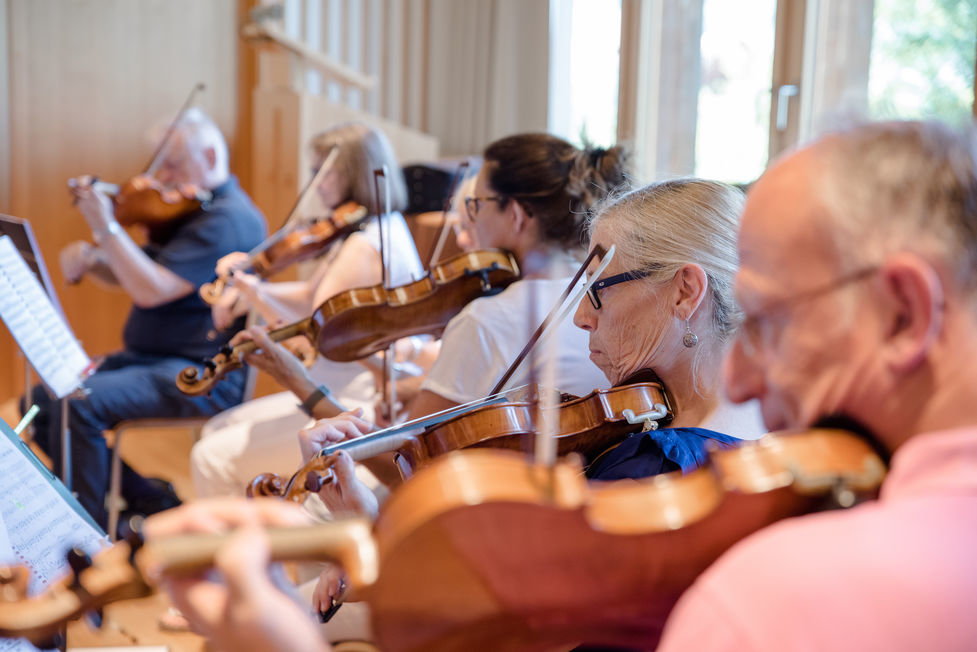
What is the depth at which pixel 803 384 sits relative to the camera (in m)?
0.72

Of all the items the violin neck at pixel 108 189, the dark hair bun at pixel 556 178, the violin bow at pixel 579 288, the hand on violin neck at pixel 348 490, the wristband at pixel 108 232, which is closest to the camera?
the hand on violin neck at pixel 348 490

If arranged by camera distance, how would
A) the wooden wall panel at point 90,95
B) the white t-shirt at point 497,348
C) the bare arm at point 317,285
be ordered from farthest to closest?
the wooden wall panel at point 90,95
the bare arm at point 317,285
the white t-shirt at point 497,348

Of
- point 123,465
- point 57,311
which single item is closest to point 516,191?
point 57,311

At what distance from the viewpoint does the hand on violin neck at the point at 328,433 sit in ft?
5.03

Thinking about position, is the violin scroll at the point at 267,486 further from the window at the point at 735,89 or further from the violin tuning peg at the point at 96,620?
the window at the point at 735,89

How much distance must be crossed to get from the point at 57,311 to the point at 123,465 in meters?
1.05

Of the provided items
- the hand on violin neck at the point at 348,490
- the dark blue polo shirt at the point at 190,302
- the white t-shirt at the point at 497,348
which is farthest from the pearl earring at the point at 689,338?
the dark blue polo shirt at the point at 190,302

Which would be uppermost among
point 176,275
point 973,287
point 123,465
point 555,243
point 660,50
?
point 660,50

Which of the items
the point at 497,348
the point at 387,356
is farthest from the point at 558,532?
the point at 387,356

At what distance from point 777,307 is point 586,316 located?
2.75 feet

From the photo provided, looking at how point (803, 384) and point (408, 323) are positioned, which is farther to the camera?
point (408, 323)

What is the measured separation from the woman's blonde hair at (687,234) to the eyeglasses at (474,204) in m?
0.72

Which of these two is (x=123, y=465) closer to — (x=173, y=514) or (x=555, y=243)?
(x=555, y=243)

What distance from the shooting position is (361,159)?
3.05 m
